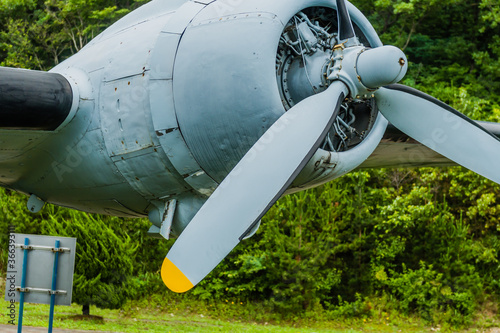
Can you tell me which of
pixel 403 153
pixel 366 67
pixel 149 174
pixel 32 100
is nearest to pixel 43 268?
pixel 149 174

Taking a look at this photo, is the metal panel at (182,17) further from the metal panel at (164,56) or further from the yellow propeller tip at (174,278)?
the yellow propeller tip at (174,278)

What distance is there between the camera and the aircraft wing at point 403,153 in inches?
276

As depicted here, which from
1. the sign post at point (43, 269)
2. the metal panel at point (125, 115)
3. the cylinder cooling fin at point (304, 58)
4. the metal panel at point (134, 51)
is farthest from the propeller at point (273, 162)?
the sign post at point (43, 269)

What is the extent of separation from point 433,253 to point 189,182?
48.3ft

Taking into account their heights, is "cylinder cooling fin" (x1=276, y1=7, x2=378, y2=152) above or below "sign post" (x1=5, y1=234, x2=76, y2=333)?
above

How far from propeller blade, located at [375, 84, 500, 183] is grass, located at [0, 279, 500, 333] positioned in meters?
9.88

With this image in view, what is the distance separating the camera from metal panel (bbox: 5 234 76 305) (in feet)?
24.4

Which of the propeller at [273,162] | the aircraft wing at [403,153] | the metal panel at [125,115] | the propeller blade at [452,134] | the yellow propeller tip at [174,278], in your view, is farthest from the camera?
the aircraft wing at [403,153]

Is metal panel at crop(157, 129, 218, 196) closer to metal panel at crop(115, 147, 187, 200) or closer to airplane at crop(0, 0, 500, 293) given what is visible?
airplane at crop(0, 0, 500, 293)

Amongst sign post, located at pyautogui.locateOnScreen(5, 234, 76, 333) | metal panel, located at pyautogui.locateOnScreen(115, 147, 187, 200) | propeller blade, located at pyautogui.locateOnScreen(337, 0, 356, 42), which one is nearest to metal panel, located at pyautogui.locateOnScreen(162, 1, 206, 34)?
metal panel, located at pyautogui.locateOnScreen(115, 147, 187, 200)

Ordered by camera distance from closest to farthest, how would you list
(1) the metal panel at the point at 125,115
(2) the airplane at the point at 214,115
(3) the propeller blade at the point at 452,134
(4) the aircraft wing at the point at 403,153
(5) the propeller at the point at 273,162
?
1. (5) the propeller at the point at 273,162
2. (2) the airplane at the point at 214,115
3. (1) the metal panel at the point at 125,115
4. (3) the propeller blade at the point at 452,134
5. (4) the aircraft wing at the point at 403,153

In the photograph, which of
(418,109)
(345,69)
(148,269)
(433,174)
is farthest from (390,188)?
(345,69)

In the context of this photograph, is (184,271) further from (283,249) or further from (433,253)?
(433,253)

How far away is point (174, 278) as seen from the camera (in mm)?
3959
